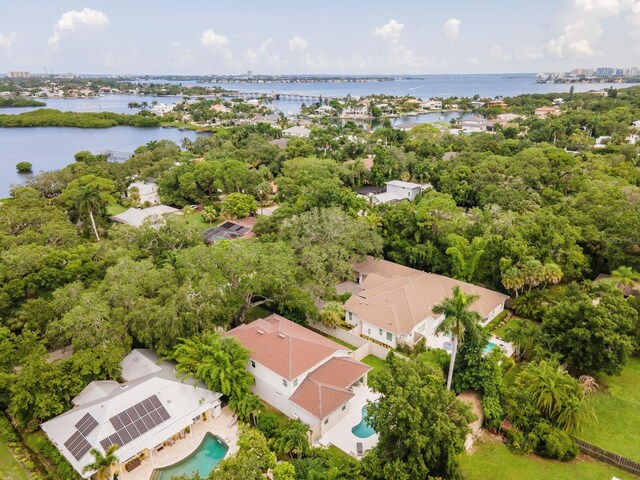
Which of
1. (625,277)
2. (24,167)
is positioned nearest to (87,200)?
(625,277)

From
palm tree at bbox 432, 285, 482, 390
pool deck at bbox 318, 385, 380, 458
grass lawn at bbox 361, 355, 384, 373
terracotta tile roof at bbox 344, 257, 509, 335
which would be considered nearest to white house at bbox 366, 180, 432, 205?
terracotta tile roof at bbox 344, 257, 509, 335

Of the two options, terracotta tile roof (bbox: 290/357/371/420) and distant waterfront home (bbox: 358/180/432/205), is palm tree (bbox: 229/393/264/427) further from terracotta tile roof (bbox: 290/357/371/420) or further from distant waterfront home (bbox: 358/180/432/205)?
distant waterfront home (bbox: 358/180/432/205)

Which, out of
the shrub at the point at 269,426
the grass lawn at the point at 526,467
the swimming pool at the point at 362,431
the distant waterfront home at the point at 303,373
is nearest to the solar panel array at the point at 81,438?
the shrub at the point at 269,426

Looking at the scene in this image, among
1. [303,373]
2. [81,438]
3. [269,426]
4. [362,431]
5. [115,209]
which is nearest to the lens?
[81,438]

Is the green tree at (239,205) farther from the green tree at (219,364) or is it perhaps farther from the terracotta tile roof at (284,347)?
the green tree at (219,364)

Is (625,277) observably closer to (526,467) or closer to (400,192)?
(526,467)

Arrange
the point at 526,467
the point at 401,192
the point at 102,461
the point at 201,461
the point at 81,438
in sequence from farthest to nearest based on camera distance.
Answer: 1. the point at 401,192
2. the point at 201,461
3. the point at 526,467
4. the point at 81,438
5. the point at 102,461

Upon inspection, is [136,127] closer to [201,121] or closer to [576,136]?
[201,121]
